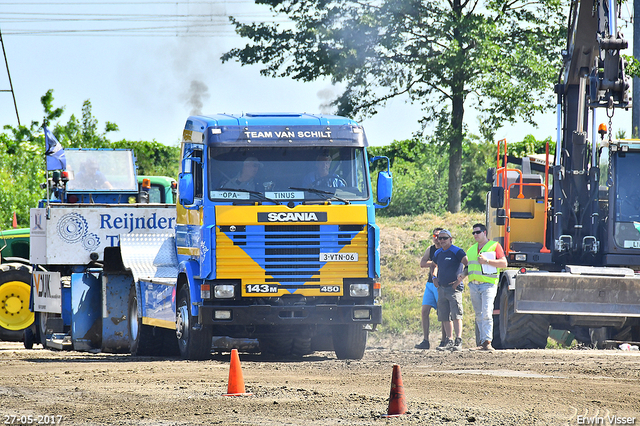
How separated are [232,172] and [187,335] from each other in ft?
7.43

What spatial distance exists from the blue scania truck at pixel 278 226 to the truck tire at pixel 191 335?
1 cm

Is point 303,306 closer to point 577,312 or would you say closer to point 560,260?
point 577,312

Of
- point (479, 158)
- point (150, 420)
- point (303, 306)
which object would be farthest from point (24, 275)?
point (479, 158)

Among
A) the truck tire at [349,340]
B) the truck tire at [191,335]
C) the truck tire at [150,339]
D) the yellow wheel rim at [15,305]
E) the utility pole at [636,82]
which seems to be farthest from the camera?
the utility pole at [636,82]

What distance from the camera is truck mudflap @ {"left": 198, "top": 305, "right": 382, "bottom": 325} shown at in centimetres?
1269

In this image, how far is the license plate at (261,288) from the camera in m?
12.8

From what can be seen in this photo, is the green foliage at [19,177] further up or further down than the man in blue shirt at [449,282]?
further up

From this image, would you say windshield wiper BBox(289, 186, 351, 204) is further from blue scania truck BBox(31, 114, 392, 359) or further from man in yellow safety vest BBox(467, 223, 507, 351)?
man in yellow safety vest BBox(467, 223, 507, 351)

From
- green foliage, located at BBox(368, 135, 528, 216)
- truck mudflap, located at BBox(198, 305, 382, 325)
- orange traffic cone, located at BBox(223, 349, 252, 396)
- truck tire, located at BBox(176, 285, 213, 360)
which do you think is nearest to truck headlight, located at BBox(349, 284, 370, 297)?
truck mudflap, located at BBox(198, 305, 382, 325)

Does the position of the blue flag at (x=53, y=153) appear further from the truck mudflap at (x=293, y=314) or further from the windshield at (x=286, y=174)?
the truck mudflap at (x=293, y=314)

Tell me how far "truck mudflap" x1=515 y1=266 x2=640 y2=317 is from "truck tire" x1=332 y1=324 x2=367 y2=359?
2.60 metres

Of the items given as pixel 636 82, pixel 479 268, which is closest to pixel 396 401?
pixel 479 268

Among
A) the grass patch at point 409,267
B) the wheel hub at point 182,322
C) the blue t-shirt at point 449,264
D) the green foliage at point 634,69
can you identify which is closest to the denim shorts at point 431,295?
the blue t-shirt at point 449,264

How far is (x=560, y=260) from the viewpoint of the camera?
1669cm
